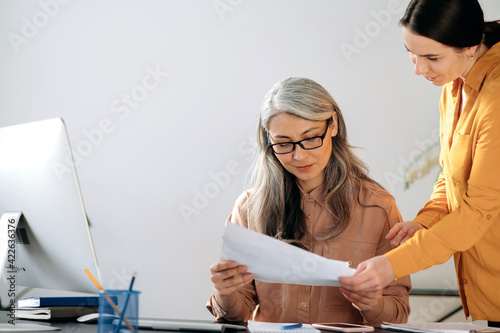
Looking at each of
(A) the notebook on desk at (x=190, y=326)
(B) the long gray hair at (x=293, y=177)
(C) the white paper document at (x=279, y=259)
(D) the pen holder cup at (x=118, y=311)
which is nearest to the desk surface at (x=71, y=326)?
(A) the notebook on desk at (x=190, y=326)

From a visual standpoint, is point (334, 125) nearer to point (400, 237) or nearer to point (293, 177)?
point (293, 177)

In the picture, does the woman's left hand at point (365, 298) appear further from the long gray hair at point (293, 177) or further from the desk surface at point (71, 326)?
the long gray hair at point (293, 177)

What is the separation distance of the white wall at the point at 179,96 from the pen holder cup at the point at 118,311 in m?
2.16

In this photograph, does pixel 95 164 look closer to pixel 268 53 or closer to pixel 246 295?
pixel 268 53

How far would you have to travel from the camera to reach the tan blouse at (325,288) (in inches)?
71.2

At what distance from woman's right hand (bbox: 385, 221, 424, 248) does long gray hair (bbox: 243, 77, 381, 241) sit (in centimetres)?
21

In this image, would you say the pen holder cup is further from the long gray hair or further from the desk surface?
the long gray hair

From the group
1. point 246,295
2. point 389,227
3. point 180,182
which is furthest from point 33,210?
point 180,182

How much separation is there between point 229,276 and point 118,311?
1.72 ft

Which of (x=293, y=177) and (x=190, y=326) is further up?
(x=293, y=177)

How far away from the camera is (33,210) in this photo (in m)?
1.40

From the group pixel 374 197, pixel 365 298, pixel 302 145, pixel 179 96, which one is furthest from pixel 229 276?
pixel 179 96

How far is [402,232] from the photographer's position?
169 cm

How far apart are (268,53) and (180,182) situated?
0.92m
